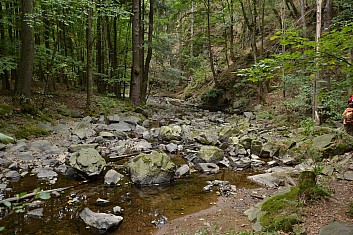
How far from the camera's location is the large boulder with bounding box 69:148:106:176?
5.99m

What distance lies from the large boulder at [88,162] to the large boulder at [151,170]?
72 cm

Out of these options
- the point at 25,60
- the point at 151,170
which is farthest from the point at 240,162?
the point at 25,60

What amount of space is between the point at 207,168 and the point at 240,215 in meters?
2.53

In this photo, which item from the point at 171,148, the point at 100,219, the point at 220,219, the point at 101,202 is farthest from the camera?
the point at 171,148

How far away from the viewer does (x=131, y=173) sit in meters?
6.11

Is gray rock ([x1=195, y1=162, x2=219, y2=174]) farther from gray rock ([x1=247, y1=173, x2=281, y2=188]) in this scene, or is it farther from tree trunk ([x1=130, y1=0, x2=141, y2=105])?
tree trunk ([x1=130, y1=0, x2=141, y2=105])

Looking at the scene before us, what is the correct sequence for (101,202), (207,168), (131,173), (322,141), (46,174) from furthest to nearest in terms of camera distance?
(322,141)
(207,168)
(131,173)
(46,174)
(101,202)

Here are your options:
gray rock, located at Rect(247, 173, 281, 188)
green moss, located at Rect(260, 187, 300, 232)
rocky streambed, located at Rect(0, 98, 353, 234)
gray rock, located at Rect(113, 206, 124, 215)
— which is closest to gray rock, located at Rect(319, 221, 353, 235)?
green moss, located at Rect(260, 187, 300, 232)

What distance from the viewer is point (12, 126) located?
8219mm

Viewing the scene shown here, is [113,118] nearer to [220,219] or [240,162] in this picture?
[240,162]

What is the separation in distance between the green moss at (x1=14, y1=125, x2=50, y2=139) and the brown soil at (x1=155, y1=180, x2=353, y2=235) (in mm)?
6001

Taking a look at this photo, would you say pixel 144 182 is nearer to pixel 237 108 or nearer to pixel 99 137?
pixel 99 137

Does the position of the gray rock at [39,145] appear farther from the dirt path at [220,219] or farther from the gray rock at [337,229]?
the gray rock at [337,229]

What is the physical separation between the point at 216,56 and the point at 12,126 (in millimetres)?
22037
